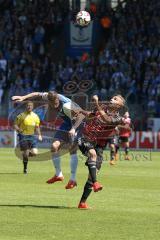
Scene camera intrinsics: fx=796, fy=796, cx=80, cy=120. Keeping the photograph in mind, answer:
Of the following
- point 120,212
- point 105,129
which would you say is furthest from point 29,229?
point 105,129

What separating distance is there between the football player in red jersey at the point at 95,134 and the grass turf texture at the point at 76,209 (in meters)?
0.54

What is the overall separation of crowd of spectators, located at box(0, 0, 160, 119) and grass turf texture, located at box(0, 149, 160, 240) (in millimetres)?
15082

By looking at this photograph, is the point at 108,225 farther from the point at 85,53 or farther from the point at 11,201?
the point at 85,53

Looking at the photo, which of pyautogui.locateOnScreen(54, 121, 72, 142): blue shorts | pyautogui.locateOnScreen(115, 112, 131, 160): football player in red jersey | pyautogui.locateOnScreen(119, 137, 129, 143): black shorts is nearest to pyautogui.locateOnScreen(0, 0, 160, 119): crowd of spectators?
pyautogui.locateOnScreen(115, 112, 131, 160): football player in red jersey

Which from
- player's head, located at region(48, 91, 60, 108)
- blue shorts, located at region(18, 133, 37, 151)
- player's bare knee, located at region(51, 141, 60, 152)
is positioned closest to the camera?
player's head, located at region(48, 91, 60, 108)

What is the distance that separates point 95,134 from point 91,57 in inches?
1110

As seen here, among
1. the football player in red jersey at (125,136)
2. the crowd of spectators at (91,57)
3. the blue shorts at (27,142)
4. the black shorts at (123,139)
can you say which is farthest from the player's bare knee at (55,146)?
the crowd of spectators at (91,57)

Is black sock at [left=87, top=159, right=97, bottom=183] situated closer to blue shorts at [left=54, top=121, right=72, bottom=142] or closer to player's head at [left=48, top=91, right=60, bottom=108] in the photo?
player's head at [left=48, top=91, right=60, bottom=108]

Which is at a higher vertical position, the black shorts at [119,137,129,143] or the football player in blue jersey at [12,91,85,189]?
the football player in blue jersey at [12,91,85,189]

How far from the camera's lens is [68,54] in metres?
45.5

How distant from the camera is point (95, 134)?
15070mm

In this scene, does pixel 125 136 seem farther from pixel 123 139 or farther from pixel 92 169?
pixel 92 169

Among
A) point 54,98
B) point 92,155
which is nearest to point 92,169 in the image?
point 92,155

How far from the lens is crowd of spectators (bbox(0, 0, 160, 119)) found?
3934 centimetres
